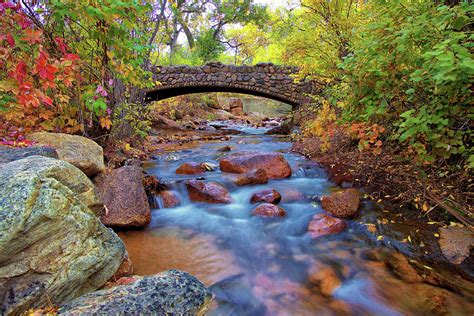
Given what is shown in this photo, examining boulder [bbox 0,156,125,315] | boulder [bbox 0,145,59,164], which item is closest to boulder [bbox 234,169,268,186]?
boulder [bbox 0,145,59,164]

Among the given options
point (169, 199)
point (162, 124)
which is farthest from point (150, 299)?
point (162, 124)

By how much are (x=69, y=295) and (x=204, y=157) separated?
5.35 meters

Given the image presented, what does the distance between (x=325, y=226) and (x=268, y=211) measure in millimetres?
767

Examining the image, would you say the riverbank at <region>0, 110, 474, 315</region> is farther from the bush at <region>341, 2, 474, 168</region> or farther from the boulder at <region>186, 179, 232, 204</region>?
the bush at <region>341, 2, 474, 168</region>

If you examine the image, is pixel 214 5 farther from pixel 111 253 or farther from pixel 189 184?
pixel 111 253

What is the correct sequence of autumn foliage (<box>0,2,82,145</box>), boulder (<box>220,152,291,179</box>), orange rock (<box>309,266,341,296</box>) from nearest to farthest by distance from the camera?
autumn foliage (<box>0,2,82,145</box>)
orange rock (<box>309,266,341,296</box>)
boulder (<box>220,152,291,179</box>)

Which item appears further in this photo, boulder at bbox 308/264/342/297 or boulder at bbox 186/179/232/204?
boulder at bbox 186/179/232/204

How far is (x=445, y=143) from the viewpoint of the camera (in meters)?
2.67

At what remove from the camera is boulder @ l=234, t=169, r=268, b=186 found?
4777 millimetres

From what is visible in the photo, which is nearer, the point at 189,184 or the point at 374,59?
the point at 374,59

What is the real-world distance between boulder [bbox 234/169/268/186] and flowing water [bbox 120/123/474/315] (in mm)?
263

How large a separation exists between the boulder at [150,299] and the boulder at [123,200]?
169 cm

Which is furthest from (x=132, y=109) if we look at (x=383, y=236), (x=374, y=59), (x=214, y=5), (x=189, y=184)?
(x=214, y=5)

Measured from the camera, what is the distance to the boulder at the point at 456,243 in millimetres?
2602
